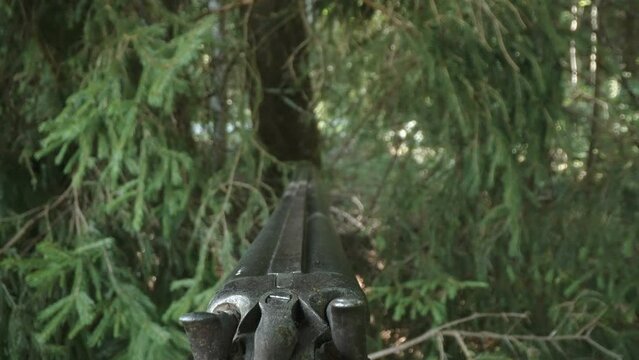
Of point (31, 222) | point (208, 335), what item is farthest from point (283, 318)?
point (31, 222)

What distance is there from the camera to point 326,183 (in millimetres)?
2969

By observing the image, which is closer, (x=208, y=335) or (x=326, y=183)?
(x=208, y=335)

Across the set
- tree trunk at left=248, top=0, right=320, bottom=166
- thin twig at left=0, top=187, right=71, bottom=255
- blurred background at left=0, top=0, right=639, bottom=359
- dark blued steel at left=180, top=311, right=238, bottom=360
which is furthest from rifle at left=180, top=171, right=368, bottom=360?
tree trunk at left=248, top=0, right=320, bottom=166

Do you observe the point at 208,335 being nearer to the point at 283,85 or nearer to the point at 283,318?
the point at 283,318

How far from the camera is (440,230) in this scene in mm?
3209

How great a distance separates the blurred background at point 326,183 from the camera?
2.48m

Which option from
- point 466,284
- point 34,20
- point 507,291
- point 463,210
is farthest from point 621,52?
point 34,20

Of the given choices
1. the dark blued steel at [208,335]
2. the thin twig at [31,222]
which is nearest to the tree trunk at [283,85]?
the thin twig at [31,222]

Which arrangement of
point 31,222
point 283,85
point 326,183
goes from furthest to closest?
point 283,85 → point 326,183 → point 31,222

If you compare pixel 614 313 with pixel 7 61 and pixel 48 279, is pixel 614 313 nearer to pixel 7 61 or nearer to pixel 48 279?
pixel 48 279

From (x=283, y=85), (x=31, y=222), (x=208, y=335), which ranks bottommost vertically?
(x=208, y=335)

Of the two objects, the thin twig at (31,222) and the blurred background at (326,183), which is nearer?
the blurred background at (326,183)

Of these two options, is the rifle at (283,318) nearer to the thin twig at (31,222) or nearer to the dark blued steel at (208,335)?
the dark blued steel at (208,335)

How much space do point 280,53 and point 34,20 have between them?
128 cm
